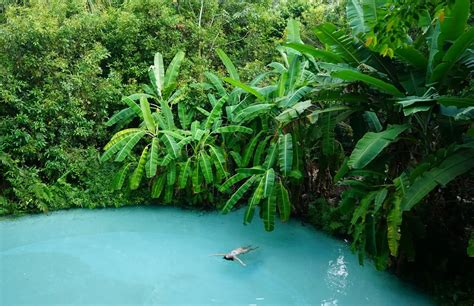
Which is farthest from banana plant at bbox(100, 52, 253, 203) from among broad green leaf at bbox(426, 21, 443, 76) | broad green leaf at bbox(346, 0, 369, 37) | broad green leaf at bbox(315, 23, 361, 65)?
broad green leaf at bbox(426, 21, 443, 76)

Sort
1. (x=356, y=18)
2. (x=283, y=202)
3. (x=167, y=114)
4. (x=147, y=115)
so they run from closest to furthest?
(x=356, y=18) → (x=283, y=202) → (x=147, y=115) → (x=167, y=114)

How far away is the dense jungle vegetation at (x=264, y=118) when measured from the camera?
363 centimetres

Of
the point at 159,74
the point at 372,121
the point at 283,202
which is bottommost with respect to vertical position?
the point at 283,202

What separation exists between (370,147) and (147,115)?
3.80 m

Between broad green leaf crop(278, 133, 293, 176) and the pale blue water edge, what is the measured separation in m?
1.18

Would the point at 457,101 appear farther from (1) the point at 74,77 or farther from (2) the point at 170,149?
(1) the point at 74,77

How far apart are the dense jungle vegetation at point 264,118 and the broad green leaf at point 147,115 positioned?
3 centimetres

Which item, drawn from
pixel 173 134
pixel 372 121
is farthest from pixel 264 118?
pixel 372 121

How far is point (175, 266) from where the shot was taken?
4738 millimetres

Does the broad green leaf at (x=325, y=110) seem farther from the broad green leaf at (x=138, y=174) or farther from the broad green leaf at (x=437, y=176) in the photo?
the broad green leaf at (x=138, y=174)

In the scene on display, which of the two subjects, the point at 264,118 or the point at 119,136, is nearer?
the point at 264,118

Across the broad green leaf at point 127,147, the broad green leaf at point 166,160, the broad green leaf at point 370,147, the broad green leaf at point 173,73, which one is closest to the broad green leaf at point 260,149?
the broad green leaf at point 166,160

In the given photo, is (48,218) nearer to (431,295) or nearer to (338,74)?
(338,74)

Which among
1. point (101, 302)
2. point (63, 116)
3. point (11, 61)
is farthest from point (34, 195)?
point (101, 302)
